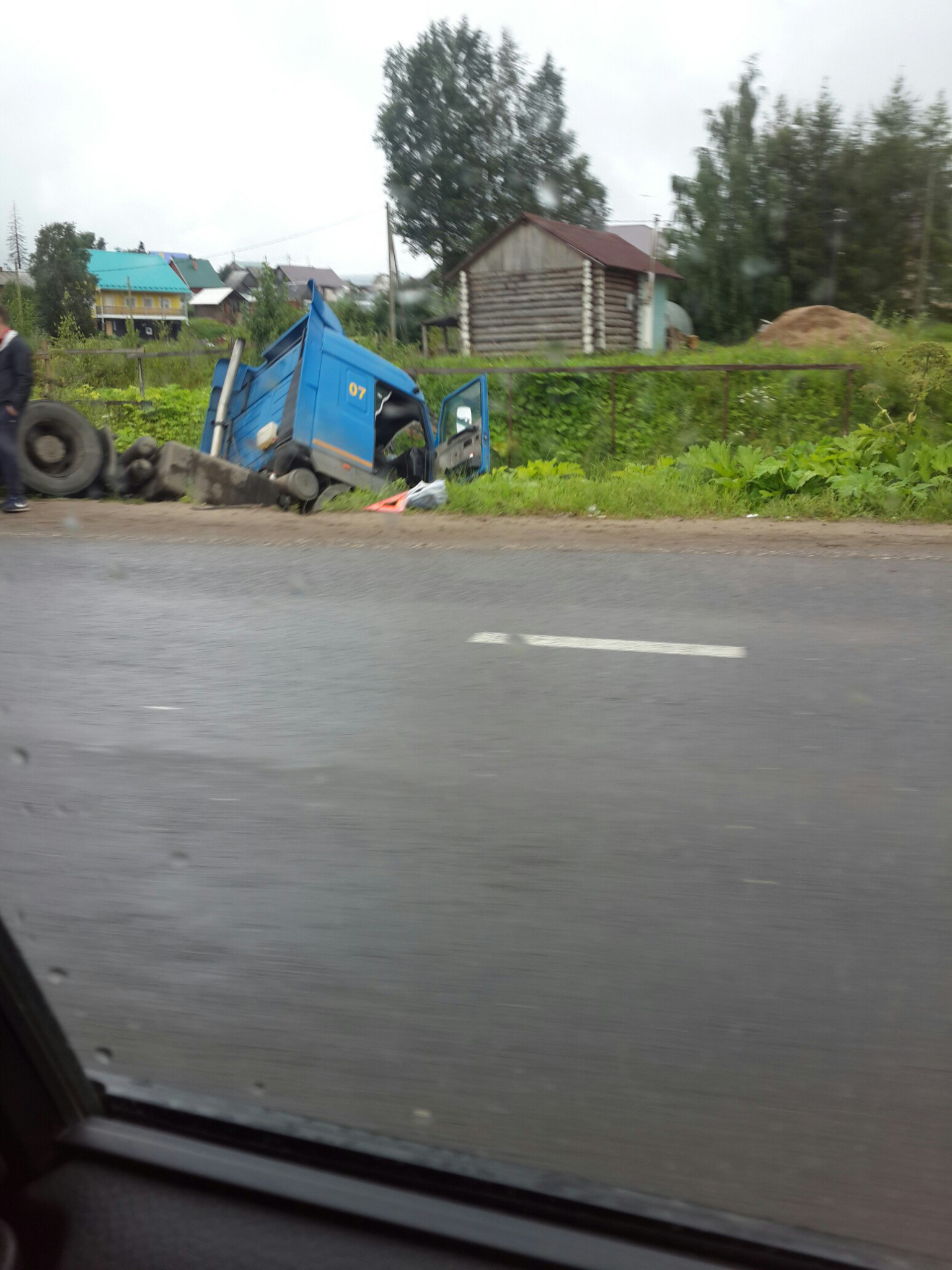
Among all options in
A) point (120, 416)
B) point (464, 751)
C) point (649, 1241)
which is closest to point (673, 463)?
point (120, 416)

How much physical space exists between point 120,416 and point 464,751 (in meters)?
14.8

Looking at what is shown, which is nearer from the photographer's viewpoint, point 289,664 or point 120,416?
point 289,664

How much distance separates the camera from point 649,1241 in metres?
1.43

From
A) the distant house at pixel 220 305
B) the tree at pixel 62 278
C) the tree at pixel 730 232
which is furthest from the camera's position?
the tree at pixel 730 232

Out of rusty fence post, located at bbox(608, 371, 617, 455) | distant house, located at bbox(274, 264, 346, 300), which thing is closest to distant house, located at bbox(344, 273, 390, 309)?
distant house, located at bbox(274, 264, 346, 300)

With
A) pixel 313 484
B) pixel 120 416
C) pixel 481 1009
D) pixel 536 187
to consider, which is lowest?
pixel 481 1009

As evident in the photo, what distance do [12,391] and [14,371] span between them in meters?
0.19

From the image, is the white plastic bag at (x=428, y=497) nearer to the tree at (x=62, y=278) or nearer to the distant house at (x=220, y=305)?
the tree at (x=62, y=278)

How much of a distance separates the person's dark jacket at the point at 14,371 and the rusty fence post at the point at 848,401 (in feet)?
35.2

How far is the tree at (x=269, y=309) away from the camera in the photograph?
20.7 metres

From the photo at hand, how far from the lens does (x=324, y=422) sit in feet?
39.0

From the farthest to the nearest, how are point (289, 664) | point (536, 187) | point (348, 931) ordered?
point (536, 187), point (289, 664), point (348, 931)

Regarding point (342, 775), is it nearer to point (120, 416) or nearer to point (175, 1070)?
point (175, 1070)

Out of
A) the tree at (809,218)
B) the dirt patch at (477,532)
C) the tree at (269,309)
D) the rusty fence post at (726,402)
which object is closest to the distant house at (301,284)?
the tree at (269,309)
